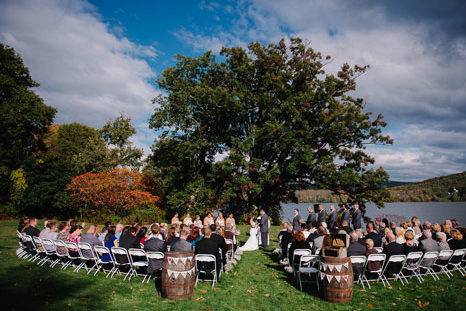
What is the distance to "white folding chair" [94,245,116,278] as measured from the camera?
945 centimetres

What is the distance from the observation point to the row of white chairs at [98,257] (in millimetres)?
9258

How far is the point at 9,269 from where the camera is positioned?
9.61 m

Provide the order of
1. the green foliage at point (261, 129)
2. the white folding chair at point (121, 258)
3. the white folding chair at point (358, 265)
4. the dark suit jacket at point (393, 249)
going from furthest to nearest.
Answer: the green foliage at point (261, 129) → the dark suit jacket at point (393, 249) → the white folding chair at point (121, 258) → the white folding chair at point (358, 265)

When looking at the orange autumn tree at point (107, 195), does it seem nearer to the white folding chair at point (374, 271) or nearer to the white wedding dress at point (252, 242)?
the white wedding dress at point (252, 242)

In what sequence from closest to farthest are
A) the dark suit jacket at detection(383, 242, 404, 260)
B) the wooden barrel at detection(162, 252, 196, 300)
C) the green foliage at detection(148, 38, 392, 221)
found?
the wooden barrel at detection(162, 252, 196, 300) < the dark suit jacket at detection(383, 242, 404, 260) < the green foliage at detection(148, 38, 392, 221)

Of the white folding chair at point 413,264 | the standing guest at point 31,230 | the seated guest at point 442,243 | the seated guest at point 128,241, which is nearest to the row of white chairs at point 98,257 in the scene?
the standing guest at point 31,230

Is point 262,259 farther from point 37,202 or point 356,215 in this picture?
point 37,202

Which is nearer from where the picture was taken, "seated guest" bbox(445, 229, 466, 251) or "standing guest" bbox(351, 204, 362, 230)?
"seated guest" bbox(445, 229, 466, 251)

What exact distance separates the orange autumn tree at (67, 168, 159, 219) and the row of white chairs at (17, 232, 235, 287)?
51.3 ft

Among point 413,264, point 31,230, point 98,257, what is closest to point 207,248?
point 98,257

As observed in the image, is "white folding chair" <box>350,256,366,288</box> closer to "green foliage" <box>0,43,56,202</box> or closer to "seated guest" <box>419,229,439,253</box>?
"seated guest" <box>419,229,439,253</box>

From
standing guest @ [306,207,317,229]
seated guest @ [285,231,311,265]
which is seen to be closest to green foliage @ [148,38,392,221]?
standing guest @ [306,207,317,229]

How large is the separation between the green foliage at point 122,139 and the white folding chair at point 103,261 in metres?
27.7

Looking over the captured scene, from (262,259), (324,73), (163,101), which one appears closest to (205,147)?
(163,101)
